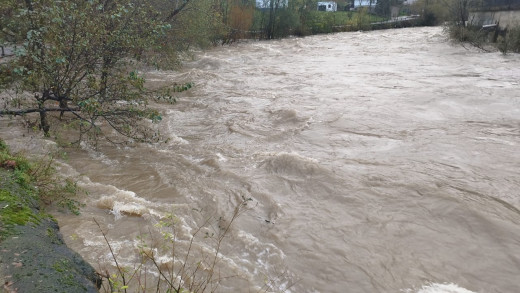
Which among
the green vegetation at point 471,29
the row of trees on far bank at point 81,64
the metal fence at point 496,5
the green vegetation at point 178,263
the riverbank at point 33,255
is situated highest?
the metal fence at point 496,5

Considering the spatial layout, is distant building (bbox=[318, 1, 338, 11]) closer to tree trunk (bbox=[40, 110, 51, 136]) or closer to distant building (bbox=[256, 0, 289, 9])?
distant building (bbox=[256, 0, 289, 9])

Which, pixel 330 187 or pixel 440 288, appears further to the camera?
pixel 330 187

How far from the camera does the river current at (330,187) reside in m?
4.73

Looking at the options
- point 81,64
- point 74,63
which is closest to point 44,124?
point 81,64

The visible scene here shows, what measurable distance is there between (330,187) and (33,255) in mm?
4868

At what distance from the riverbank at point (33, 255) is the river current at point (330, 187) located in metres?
0.89

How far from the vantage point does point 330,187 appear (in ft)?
22.3

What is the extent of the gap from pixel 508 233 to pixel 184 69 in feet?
51.1

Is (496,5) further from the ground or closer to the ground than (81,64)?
further from the ground

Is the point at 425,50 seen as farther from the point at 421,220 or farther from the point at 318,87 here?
the point at 421,220

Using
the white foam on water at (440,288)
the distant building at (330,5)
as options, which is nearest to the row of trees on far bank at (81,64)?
the white foam on water at (440,288)

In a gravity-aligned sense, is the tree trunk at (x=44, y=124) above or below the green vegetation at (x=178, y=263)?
above

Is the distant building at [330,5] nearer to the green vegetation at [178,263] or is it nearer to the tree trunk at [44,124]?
the tree trunk at [44,124]

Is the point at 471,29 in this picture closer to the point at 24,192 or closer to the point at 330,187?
the point at 330,187
